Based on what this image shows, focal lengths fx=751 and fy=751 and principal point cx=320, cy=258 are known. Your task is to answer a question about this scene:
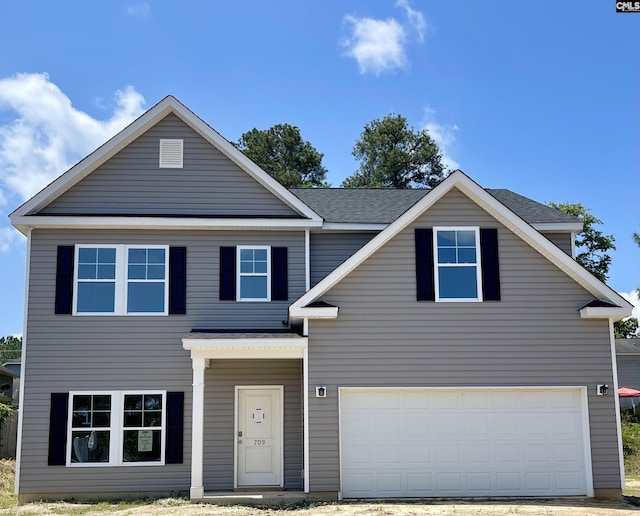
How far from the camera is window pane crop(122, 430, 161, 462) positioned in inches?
616

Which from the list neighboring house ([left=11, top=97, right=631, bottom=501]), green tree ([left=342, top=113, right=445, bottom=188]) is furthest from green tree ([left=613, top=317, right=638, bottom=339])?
neighboring house ([left=11, top=97, right=631, bottom=501])

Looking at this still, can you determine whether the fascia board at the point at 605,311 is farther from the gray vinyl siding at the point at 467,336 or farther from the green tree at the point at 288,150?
the green tree at the point at 288,150

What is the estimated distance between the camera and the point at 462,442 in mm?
14742

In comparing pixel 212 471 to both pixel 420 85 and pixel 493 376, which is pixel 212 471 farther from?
pixel 420 85

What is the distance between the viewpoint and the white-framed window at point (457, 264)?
595 inches

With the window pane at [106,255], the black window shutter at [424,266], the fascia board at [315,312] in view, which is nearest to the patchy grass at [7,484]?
the window pane at [106,255]

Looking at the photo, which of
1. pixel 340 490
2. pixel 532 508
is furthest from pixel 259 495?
pixel 532 508

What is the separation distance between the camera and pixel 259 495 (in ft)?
47.1

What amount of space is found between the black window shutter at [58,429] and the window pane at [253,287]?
4.30m

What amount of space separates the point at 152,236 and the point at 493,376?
25.7ft

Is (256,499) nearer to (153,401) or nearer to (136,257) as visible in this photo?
(153,401)

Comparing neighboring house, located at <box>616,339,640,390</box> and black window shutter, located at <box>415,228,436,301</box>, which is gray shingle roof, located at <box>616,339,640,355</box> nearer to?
neighboring house, located at <box>616,339,640,390</box>

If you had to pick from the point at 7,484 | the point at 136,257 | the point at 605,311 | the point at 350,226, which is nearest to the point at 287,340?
the point at 350,226

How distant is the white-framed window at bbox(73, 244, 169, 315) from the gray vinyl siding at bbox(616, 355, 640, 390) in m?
28.3
